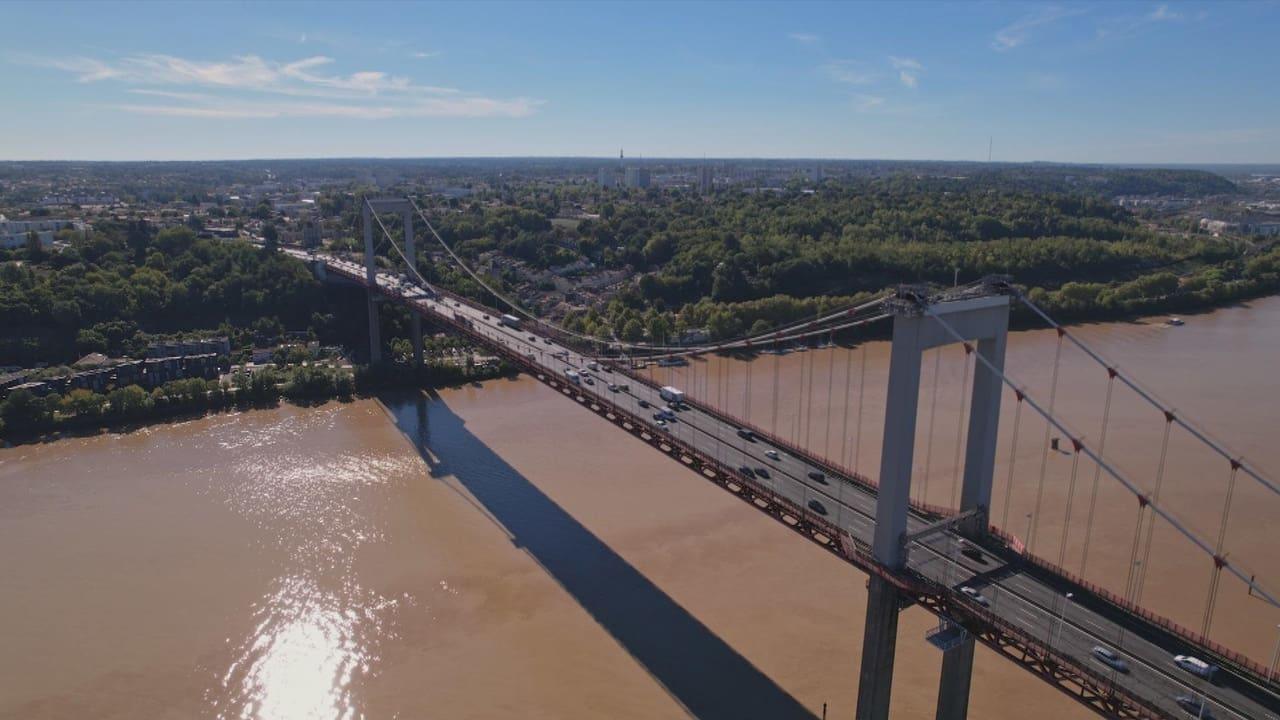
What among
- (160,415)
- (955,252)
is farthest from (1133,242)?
(160,415)

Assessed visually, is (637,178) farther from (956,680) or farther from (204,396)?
(956,680)

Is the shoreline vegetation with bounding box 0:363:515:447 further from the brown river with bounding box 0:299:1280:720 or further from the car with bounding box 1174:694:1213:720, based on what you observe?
the car with bounding box 1174:694:1213:720

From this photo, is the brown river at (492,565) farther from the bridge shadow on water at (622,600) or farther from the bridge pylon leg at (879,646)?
the bridge pylon leg at (879,646)

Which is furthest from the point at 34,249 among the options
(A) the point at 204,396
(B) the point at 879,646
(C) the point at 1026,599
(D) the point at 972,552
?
(C) the point at 1026,599

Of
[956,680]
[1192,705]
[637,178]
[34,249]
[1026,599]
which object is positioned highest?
[637,178]

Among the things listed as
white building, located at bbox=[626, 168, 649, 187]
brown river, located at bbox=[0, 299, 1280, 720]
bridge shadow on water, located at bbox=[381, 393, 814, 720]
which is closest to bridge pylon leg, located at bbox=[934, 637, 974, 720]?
brown river, located at bbox=[0, 299, 1280, 720]

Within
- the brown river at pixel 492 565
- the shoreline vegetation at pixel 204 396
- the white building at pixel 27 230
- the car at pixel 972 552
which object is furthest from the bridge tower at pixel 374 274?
the car at pixel 972 552
